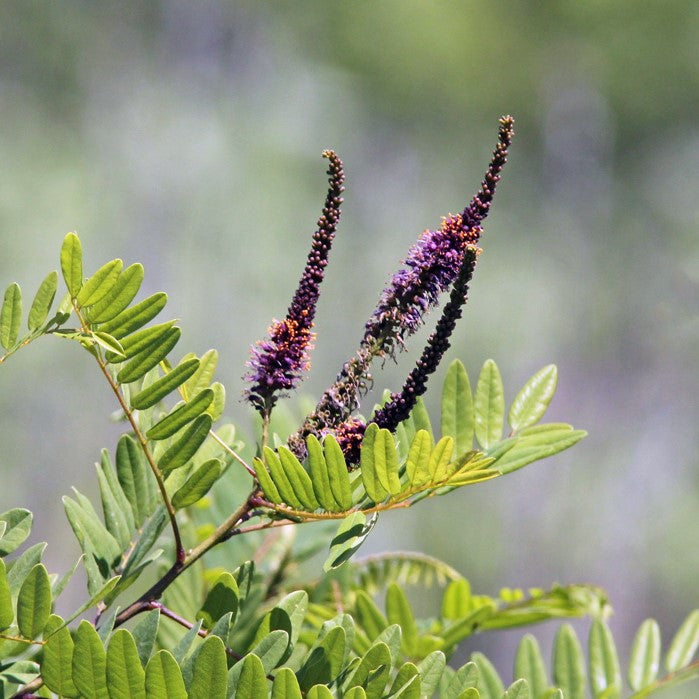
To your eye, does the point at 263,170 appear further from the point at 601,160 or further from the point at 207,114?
the point at 601,160

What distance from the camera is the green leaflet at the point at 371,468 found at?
42 centimetres

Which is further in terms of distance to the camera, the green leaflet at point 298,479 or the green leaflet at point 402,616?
the green leaflet at point 402,616

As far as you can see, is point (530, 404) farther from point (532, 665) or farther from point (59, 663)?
point (59, 663)

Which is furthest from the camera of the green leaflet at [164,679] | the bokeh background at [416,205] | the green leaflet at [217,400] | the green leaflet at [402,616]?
the bokeh background at [416,205]

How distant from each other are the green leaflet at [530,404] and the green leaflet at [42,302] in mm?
268

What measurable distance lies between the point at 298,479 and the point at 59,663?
0.12 m

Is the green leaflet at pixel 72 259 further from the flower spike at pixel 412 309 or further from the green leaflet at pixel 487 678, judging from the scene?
the green leaflet at pixel 487 678

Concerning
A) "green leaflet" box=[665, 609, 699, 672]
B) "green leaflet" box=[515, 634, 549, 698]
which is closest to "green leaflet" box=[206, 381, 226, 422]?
"green leaflet" box=[515, 634, 549, 698]

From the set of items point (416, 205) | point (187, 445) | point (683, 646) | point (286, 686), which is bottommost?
point (683, 646)

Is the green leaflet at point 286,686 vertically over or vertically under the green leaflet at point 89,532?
under

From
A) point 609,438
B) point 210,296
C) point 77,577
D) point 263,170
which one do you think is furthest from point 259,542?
point 263,170

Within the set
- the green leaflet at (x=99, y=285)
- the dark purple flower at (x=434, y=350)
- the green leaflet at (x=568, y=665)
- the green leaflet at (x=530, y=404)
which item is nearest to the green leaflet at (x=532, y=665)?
the green leaflet at (x=568, y=665)

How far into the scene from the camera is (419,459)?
43 cm

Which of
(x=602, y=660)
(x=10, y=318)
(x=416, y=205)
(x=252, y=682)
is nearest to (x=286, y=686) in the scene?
(x=252, y=682)
